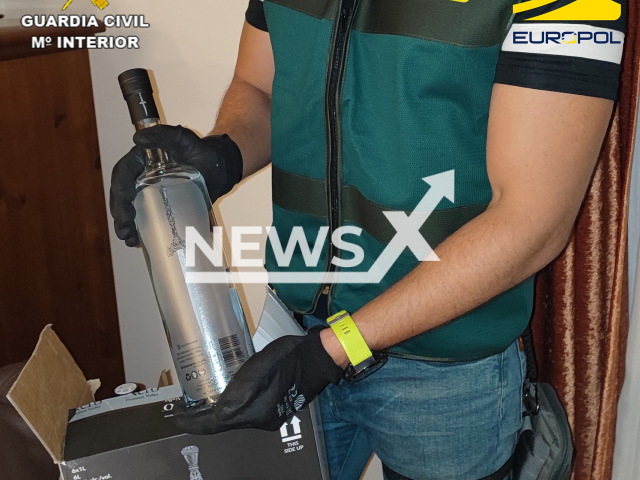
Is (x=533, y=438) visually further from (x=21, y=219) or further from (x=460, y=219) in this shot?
(x=21, y=219)

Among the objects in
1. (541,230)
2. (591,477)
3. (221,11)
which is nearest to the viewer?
(541,230)

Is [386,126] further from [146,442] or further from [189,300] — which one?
[146,442]

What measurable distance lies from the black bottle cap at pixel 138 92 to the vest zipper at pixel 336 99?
21cm

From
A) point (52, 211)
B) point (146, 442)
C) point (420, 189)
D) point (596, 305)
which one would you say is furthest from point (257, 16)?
point (52, 211)

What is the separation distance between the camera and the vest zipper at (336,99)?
0.73 m

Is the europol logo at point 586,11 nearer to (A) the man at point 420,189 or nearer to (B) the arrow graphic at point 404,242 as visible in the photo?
(A) the man at point 420,189

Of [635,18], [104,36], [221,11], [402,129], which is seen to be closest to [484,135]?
[402,129]

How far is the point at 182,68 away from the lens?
4.90ft

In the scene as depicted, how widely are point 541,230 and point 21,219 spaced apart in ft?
4.13

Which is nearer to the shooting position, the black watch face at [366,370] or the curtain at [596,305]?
the black watch face at [366,370]

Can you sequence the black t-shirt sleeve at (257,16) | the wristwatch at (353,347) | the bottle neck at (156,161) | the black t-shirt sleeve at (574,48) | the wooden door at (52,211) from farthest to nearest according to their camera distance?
the wooden door at (52,211)
the black t-shirt sleeve at (257,16)
the bottle neck at (156,161)
the wristwatch at (353,347)
the black t-shirt sleeve at (574,48)

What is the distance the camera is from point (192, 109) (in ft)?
4.99

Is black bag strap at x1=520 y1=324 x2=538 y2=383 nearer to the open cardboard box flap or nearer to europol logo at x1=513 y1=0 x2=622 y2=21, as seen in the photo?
europol logo at x1=513 y1=0 x2=622 y2=21

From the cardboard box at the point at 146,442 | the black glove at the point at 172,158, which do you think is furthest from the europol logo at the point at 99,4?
the cardboard box at the point at 146,442
